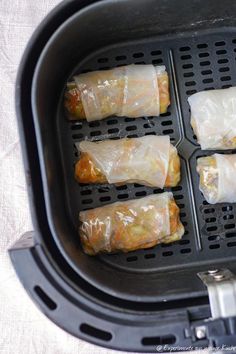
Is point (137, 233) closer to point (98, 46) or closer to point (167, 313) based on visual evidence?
point (167, 313)

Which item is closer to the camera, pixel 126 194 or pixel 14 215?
pixel 126 194

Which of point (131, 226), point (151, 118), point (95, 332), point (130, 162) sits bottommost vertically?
point (95, 332)

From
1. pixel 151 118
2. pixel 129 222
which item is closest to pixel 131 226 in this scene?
pixel 129 222

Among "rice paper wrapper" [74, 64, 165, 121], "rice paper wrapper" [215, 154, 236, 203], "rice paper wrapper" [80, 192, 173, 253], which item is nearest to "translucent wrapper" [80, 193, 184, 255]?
"rice paper wrapper" [80, 192, 173, 253]

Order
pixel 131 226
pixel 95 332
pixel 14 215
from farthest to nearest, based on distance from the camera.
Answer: pixel 14 215 < pixel 131 226 < pixel 95 332

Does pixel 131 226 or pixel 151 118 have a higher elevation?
pixel 151 118

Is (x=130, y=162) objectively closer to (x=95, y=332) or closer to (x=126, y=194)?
(x=126, y=194)

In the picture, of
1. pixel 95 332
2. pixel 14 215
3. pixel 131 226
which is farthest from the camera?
pixel 14 215

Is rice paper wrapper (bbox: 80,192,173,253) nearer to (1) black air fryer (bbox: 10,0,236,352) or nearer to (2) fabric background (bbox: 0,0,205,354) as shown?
(1) black air fryer (bbox: 10,0,236,352)
